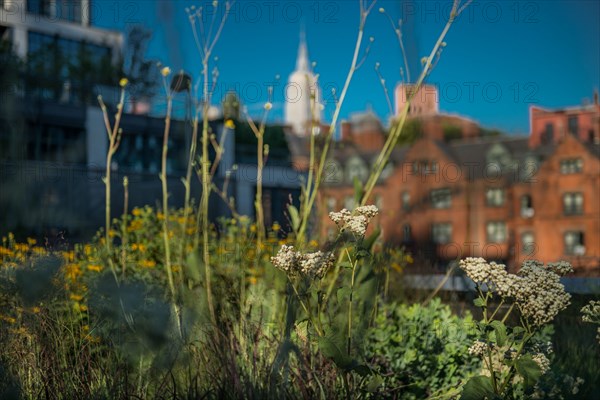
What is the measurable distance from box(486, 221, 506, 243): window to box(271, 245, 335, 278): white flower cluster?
18.0m

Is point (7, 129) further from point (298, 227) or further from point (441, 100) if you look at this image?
point (298, 227)

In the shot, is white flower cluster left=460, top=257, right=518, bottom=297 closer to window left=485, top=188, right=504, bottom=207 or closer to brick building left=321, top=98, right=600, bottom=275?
brick building left=321, top=98, right=600, bottom=275

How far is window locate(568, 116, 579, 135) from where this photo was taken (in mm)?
19062

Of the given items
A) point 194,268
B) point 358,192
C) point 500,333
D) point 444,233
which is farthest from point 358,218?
point 444,233

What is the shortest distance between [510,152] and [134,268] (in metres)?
17.5

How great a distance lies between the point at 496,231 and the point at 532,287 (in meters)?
19.6

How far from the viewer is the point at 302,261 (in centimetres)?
263

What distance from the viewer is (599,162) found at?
60.3 ft

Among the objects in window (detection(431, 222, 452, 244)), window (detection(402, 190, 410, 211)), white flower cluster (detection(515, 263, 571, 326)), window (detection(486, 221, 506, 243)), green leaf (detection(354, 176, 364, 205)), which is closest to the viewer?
white flower cluster (detection(515, 263, 571, 326))

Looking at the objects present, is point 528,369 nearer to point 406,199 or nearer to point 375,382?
point 375,382

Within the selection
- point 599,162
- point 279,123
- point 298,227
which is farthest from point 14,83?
point 298,227

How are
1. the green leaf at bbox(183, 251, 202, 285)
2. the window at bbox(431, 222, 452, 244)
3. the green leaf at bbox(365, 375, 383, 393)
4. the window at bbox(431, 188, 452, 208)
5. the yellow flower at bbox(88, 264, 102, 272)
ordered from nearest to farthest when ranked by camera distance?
the green leaf at bbox(365, 375, 383, 393)
the green leaf at bbox(183, 251, 202, 285)
the yellow flower at bbox(88, 264, 102, 272)
the window at bbox(431, 222, 452, 244)
the window at bbox(431, 188, 452, 208)

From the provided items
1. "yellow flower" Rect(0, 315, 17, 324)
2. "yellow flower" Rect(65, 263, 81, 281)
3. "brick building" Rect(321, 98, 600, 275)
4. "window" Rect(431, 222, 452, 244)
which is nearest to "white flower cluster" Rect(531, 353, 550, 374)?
"yellow flower" Rect(0, 315, 17, 324)

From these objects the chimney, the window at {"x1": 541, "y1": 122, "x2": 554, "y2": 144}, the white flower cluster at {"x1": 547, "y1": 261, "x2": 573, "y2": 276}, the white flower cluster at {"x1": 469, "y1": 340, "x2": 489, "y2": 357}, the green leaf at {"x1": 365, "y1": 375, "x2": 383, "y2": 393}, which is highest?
the chimney
